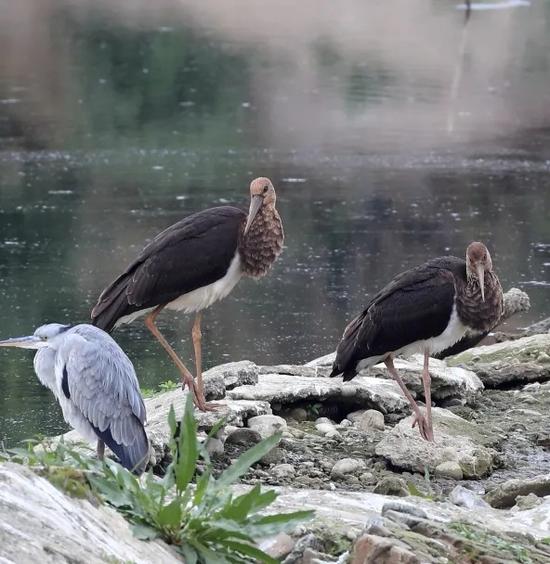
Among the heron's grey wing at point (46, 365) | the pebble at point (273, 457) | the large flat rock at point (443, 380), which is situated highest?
the heron's grey wing at point (46, 365)

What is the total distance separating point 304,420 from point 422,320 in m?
0.81

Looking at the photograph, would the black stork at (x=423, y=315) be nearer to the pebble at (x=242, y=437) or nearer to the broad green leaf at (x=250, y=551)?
the pebble at (x=242, y=437)

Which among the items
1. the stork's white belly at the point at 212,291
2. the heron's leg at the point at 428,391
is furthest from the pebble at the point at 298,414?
the stork's white belly at the point at 212,291

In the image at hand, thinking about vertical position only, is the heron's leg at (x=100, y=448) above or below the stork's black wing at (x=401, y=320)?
above

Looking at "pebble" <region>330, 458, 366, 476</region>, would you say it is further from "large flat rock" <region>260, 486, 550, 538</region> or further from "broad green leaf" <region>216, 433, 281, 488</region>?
"broad green leaf" <region>216, 433, 281, 488</region>

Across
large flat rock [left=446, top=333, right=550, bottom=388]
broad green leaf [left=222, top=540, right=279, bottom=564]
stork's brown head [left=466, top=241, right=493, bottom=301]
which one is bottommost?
large flat rock [left=446, top=333, right=550, bottom=388]

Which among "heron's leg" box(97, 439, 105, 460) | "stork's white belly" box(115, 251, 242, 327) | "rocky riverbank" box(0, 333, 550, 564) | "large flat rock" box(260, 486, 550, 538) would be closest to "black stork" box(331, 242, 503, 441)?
"rocky riverbank" box(0, 333, 550, 564)

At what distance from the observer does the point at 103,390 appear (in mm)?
5441

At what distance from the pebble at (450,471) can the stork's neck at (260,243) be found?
1597 millimetres

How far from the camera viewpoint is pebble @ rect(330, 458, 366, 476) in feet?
21.4

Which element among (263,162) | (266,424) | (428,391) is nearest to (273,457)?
(266,424)

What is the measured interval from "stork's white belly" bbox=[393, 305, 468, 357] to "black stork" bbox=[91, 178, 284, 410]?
2.92 feet

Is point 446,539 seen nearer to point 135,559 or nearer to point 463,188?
point 135,559

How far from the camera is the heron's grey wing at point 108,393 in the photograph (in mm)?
5430
